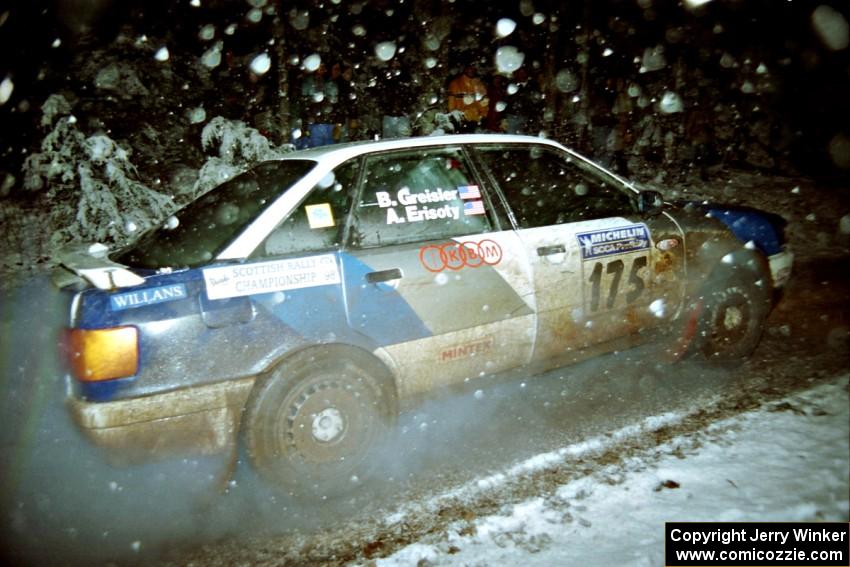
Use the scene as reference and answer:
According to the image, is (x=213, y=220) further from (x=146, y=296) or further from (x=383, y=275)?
(x=383, y=275)

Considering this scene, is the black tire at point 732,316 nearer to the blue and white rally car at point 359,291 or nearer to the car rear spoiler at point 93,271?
the blue and white rally car at point 359,291

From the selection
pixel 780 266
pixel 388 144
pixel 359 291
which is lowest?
pixel 780 266

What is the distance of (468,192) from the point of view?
129 inches

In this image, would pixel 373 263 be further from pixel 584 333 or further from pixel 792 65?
pixel 792 65

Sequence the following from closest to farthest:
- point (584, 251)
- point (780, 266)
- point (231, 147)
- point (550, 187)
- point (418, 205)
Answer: point (418, 205)
point (584, 251)
point (550, 187)
point (780, 266)
point (231, 147)

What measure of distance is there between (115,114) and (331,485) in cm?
1041

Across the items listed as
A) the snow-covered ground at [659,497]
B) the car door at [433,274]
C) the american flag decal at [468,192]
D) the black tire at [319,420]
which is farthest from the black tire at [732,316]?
the black tire at [319,420]

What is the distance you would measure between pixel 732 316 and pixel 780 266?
0.59m

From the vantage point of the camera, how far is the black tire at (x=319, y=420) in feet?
8.77

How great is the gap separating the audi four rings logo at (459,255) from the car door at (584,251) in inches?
9.7

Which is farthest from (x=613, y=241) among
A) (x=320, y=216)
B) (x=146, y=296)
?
(x=146, y=296)

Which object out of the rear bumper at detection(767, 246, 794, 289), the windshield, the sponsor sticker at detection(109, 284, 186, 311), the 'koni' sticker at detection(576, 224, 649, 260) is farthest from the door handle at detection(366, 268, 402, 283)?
the rear bumper at detection(767, 246, 794, 289)

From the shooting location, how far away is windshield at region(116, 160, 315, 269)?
9.08 ft

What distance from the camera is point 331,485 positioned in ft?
9.41
